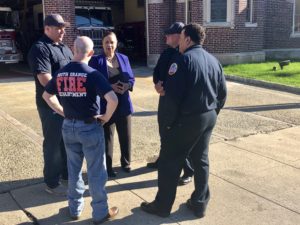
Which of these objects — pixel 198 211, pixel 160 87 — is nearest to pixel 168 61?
pixel 160 87

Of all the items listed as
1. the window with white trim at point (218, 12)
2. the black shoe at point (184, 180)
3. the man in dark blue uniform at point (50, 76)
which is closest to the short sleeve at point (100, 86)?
the man in dark blue uniform at point (50, 76)

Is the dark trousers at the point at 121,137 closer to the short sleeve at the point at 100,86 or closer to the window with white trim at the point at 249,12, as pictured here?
the short sleeve at the point at 100,86

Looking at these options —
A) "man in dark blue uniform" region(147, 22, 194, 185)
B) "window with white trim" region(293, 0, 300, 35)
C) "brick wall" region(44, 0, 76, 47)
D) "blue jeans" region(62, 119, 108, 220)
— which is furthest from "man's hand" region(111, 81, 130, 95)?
"window with white trim" region(293, 0, 300, 35)

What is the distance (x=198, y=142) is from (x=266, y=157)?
2.23 meters

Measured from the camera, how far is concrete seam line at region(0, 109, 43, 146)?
22.1 ft

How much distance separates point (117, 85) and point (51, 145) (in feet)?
3.45

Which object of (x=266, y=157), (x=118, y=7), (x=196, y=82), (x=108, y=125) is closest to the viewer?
(x=196, y=82)

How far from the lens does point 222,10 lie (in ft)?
49.6

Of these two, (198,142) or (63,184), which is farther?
(63,184)

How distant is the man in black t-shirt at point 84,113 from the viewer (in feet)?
11.8

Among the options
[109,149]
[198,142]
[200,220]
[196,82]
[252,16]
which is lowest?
[200,220]

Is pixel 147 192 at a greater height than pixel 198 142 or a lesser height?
lesser

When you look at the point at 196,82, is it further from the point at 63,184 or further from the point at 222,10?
the point at 222,10

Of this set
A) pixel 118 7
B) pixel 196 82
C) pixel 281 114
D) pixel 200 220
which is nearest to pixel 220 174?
pixel 200 220
